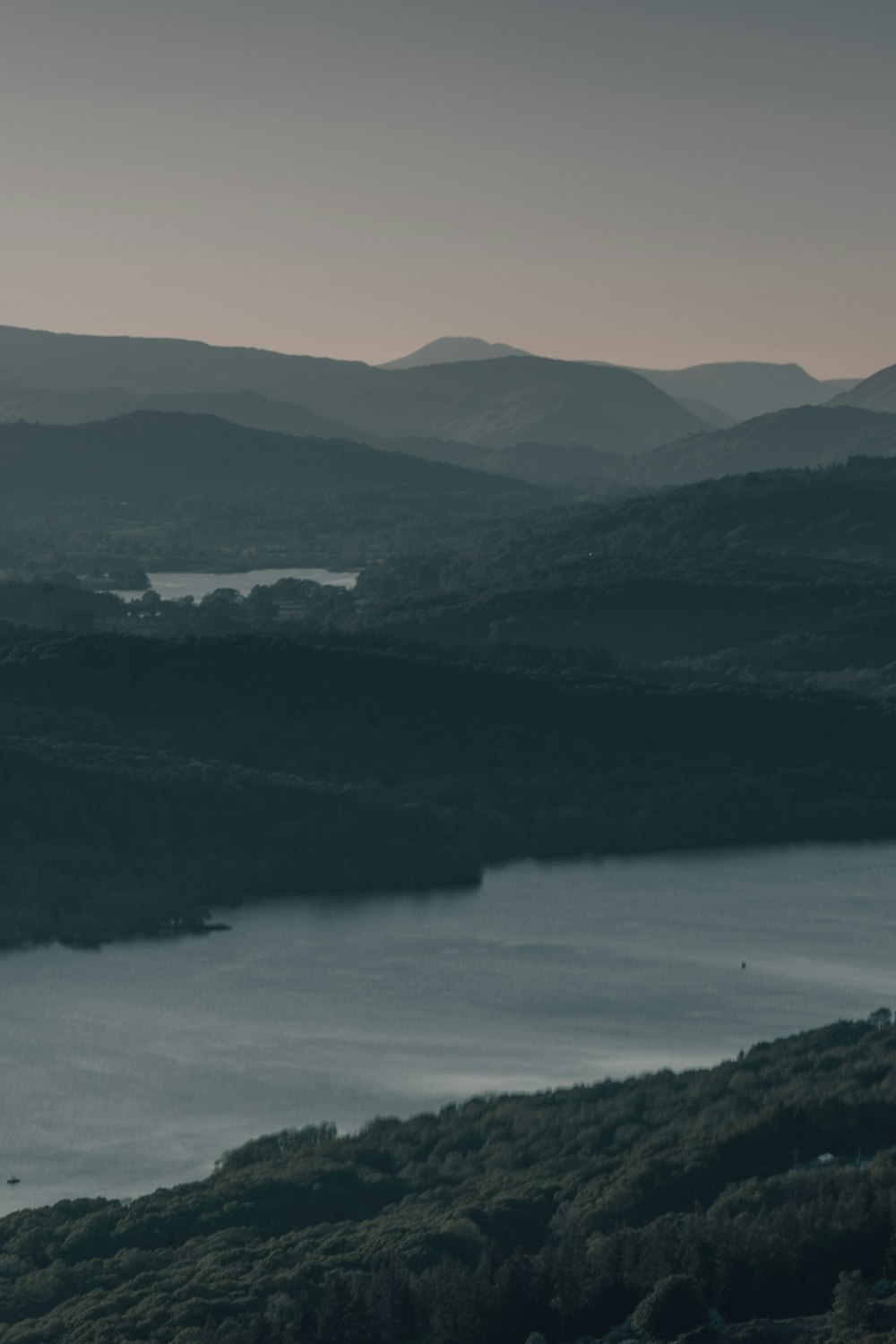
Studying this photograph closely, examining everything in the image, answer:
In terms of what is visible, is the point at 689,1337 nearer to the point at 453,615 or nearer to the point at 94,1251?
the point at 94,1251

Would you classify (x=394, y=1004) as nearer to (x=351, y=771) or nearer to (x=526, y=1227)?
(x=526, y=1227)

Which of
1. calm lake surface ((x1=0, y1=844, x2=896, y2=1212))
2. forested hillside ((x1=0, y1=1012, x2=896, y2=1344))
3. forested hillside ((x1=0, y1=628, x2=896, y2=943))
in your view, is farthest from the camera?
forested hillside ((x1=0, y1=628, x2=896, y2=943))

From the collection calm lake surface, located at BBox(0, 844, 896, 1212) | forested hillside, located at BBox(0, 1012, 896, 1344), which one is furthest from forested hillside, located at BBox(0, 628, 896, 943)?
forested hillside, located at BBox(0, 1012, 896, 1344)

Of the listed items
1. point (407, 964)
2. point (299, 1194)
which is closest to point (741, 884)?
point (407, 964)

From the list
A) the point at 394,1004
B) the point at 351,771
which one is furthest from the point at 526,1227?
the point at 351,771

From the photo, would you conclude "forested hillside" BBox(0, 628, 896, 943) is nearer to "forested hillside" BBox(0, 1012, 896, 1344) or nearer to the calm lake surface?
the calm lake surface

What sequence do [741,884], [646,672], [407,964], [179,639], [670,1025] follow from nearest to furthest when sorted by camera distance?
[670,1025] < [407,964] < [741,884] < [179,639] < [646,672]
